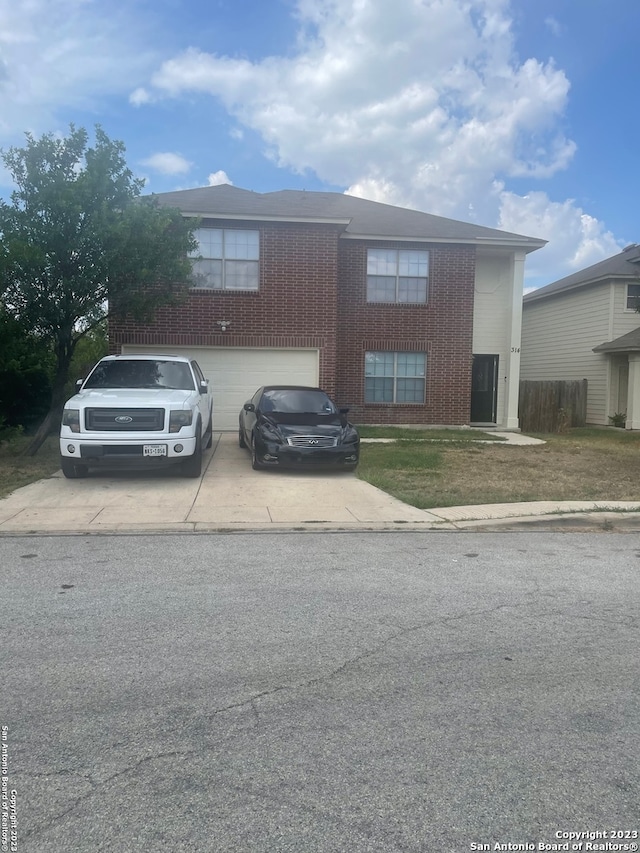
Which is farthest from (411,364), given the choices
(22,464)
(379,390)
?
(22,464)

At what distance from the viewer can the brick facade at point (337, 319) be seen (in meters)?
16.7

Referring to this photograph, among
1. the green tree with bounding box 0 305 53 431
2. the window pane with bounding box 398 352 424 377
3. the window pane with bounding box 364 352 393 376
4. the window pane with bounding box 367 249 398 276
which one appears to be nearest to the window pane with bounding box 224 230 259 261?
the window pane with bounding box 367 249 398 276

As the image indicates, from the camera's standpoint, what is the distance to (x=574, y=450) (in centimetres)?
1515

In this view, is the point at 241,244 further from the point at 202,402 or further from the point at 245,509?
the point at 245,509

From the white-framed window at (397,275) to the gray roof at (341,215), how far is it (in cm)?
53

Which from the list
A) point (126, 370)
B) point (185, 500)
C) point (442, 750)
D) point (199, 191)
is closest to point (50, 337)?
point (126, 370)

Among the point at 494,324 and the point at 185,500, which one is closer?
the point at 185,500

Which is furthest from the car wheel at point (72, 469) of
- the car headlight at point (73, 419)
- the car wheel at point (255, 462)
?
the car wheel at point (255, 462)

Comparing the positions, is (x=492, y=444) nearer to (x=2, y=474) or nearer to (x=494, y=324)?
(x=494, y=324)

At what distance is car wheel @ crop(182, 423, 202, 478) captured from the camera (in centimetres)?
1020

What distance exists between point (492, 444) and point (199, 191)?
1065 cm

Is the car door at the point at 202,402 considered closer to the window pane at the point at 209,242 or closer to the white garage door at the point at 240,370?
the white garage door at the point at 240,370

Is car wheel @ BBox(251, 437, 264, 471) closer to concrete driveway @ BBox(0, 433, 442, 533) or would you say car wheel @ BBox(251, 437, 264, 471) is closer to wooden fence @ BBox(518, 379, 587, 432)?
concrete driveway @ BBox(0, 433, 442, 533)

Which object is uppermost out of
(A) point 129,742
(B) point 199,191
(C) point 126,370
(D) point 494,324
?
(B) point 199,191
